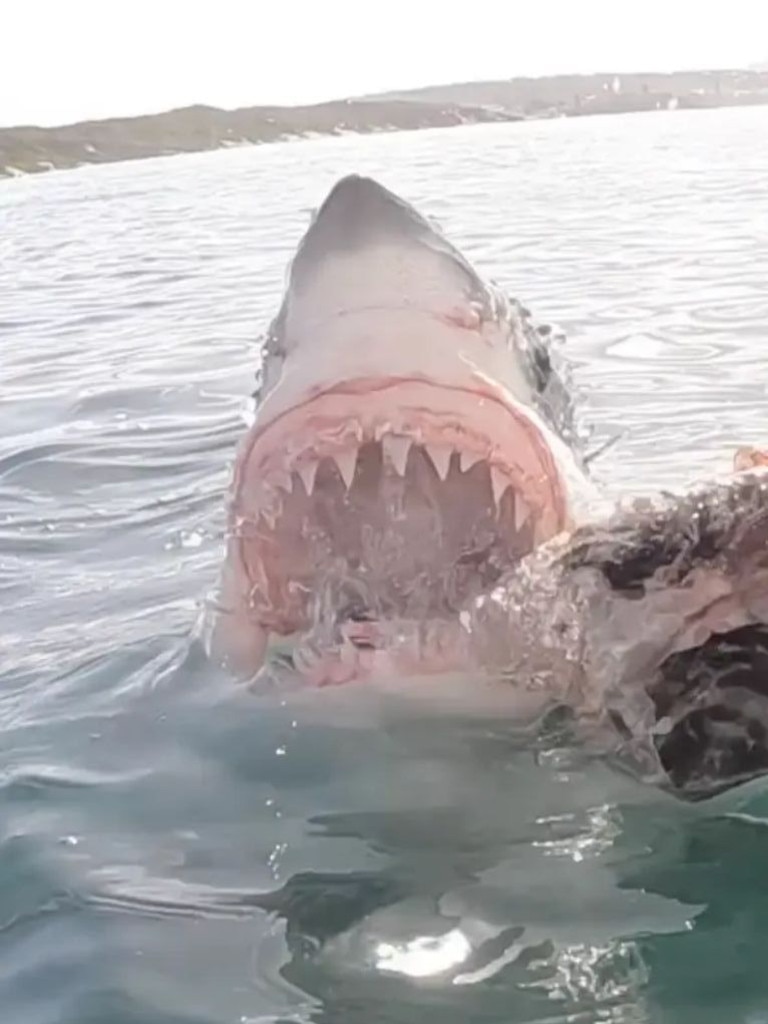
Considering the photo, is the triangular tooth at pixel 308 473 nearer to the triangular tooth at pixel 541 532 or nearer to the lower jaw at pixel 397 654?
the lower jaw at pixel 397 654

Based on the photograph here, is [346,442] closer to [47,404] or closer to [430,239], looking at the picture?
[430,239]

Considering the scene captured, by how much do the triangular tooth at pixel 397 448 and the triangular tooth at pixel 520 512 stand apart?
242mm

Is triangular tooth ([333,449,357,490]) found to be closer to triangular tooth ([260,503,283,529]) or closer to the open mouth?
the open mouth

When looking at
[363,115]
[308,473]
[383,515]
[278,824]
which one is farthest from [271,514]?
[363,115]

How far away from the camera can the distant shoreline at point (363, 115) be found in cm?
8131

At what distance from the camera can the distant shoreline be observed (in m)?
81.3

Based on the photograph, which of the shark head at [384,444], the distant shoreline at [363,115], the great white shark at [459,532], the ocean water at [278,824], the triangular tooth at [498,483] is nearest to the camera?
the ocean water at [278,824]

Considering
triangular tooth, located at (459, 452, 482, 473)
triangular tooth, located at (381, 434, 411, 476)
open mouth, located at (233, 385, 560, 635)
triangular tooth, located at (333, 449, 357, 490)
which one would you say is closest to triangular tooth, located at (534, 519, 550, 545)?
open mouth, located at (233, 385, 560, 635)

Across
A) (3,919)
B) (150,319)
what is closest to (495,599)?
(3,919)

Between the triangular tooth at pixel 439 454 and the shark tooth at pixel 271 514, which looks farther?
the shark tooth at pixel 271 514

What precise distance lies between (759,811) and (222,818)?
3.30ft

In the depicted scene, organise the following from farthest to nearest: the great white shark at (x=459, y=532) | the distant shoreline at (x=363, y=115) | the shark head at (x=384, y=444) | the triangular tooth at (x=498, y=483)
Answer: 1. the distant shoreline at (x=363, y=115)
2. the triangular tooth at (x=498, y=483)
3. the shark head at (x=384, y=444)
4. the great white shark at (x=459, y=532)

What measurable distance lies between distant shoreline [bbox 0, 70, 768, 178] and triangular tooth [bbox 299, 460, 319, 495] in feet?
206

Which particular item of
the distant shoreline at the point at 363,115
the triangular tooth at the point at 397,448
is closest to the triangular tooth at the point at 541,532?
the triangular tooth at the point at 397,448
